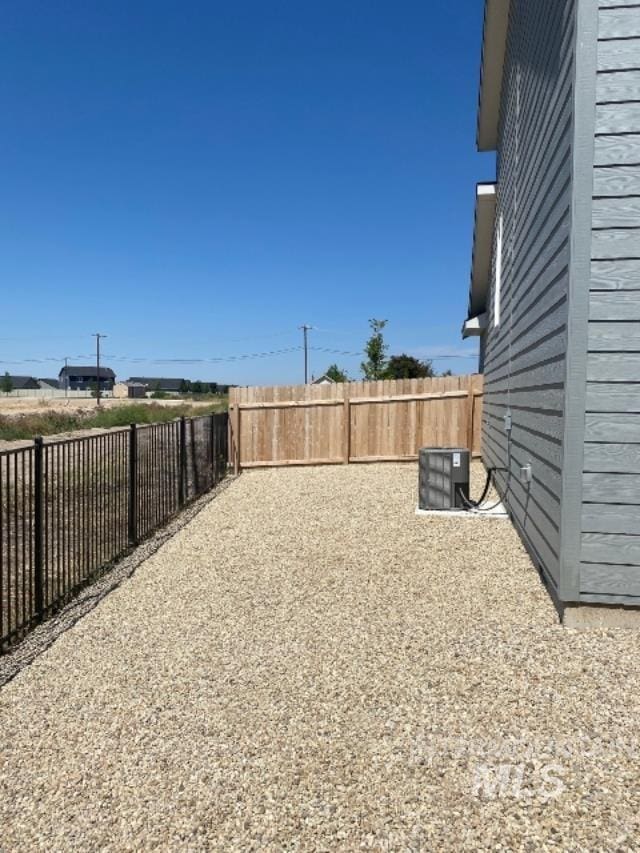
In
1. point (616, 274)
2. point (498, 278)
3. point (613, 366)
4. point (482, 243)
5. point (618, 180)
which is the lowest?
point (613, 366)

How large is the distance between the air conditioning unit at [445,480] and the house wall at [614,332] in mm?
3685

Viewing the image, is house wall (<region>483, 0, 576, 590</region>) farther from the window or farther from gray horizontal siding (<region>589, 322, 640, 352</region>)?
the window

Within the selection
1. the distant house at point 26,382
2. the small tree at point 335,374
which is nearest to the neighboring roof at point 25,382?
the distant house at point 26,382

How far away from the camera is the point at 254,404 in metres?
12.2

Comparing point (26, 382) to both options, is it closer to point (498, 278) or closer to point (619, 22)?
point (498, 278)

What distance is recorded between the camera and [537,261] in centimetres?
520

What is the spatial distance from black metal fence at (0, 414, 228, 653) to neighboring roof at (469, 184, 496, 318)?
6371mm

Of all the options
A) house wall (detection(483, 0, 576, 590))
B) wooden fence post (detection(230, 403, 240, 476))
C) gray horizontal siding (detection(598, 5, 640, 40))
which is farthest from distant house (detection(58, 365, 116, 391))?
gray horizontal siding (detection(598, 5, 640, 40))

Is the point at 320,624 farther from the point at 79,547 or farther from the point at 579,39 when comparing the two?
the point at 579,39

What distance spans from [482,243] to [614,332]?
796 centimetres

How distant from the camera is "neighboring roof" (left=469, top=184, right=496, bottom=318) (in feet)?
32.5

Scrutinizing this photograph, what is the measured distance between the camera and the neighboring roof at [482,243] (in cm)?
990

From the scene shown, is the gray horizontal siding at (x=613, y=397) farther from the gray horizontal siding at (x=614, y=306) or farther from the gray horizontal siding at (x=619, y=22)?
the gray horizontal siding at (x=619, y=22)

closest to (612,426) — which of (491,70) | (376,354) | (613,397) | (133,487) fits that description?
A: (613,397)
